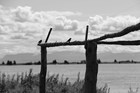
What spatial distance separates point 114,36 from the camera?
7.47m

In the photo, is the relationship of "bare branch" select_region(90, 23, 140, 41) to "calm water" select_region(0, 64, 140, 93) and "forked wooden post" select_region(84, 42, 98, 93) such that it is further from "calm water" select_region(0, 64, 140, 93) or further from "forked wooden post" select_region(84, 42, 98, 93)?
"calm water" select_region(0, 64, 140, 93)

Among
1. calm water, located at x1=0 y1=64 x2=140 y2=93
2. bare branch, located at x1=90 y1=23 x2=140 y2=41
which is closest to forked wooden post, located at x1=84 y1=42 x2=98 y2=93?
bare branch, located at x1=90 y1=23 x2=140 y2=41

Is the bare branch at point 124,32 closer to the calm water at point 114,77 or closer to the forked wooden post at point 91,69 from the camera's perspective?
the forked wooden post at point 91,69

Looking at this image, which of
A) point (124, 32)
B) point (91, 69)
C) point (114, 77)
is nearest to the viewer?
point (124, 32)

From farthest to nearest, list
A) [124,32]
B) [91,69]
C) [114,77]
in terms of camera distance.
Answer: [114,77] → [91,69] → [124,32]

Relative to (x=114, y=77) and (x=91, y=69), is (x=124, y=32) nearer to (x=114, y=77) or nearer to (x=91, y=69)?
(x=91, y=69)

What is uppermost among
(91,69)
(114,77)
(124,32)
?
(124,32)

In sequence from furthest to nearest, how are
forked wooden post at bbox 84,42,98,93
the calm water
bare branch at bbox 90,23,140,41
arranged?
the calm water
forked wooden post at bbox 84,42,98,93
bare branch at bbox 90,23,140,41

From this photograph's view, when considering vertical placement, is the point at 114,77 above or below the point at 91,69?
below

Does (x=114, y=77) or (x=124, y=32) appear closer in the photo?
(x=124, y=32)

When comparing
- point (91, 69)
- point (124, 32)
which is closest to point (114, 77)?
point (91, 69)

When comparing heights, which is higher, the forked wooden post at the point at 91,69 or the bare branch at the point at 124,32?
the bare branch at the point at 124,32

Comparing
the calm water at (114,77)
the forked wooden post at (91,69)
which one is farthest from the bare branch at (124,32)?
the calm water at (114,77)

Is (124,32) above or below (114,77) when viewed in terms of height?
above
